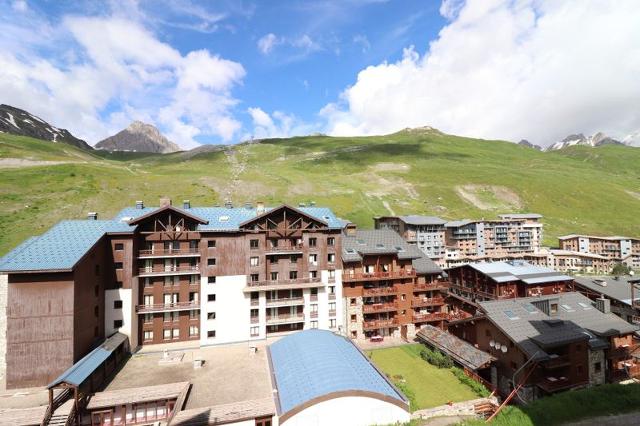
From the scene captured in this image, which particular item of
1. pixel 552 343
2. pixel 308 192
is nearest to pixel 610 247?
pixel 552 343

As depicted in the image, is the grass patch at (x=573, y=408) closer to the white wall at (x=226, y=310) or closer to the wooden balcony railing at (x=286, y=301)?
the wooden balcony railing at (x=286, y=301)

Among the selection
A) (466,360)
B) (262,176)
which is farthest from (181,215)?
(262,176)

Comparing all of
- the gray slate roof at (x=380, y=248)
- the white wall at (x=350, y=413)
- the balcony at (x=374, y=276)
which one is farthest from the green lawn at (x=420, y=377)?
the gray slate roof at (x=380, y=248)

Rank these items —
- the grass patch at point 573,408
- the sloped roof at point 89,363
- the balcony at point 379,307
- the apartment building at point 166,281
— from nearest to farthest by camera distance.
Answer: the grass patch at point 573,408
the sloped roof at point 89,363
the apartment building at point 166,281
the balcony at point 379,307

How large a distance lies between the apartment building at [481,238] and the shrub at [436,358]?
63.9m

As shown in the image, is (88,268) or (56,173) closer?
(88,268)

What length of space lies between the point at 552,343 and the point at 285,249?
34295 mm

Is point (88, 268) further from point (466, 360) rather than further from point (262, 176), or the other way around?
point (262, 176)

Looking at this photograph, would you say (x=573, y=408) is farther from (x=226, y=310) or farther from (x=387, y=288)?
(x=226, y=310)

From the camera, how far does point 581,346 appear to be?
3812 centimetres

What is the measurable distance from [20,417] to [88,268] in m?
14.9

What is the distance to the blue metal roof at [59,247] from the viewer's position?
113ft

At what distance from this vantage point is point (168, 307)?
45.4 m

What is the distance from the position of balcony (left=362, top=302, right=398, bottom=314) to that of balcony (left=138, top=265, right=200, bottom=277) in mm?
25881
